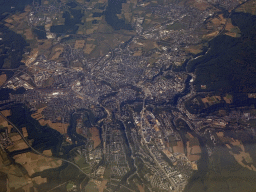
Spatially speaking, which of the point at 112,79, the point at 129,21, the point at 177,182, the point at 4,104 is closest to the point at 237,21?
the point at 129,21

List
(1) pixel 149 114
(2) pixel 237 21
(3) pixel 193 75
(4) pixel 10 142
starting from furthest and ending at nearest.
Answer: (2) pixel 237 21 → (3) pixel 193 75 → (1) pixel 149 114 → (4) pixel 10 142

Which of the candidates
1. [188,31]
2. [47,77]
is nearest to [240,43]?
[188,31]

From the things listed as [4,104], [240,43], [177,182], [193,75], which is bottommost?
[177,182]

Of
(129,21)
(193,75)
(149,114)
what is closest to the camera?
(149,114)

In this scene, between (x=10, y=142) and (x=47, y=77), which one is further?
(x=47, y=77)

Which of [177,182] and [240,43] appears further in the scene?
[240,43]

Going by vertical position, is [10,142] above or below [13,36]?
below

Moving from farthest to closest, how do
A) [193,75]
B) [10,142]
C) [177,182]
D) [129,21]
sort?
[129,21] → [193,75] → [10,142] → [177,182]

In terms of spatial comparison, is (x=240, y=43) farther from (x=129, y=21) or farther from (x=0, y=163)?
(x=0, y=163)

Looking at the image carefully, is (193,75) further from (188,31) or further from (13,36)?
(13,36)
